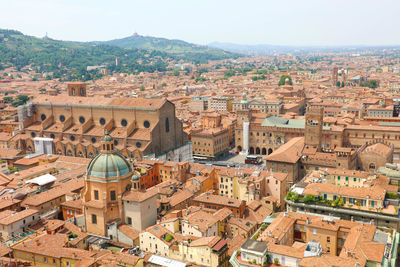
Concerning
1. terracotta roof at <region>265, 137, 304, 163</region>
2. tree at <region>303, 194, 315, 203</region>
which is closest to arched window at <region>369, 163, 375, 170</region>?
terracotta roof at <region>265, 137, 304, 163</region>

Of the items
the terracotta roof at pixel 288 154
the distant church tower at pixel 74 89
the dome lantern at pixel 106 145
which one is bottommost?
the terracotta roof at pixel 288 154

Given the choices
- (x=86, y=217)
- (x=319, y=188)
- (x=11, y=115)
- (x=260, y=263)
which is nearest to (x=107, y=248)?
(x=86, y=217)

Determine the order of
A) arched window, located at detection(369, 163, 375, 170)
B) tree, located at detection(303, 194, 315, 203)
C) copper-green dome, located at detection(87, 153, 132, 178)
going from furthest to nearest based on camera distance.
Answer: arched window, located at detection(369, 163, 375, 170) < copper-green dome, located at detection(87, 153, 132, 178) < tree, located at detection(303, 194, 315, 203)

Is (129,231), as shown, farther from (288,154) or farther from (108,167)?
(288,154)

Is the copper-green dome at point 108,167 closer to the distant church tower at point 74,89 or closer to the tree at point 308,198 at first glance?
the tree at point 308,198

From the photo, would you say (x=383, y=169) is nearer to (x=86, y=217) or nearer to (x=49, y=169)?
(x=86, y=217)

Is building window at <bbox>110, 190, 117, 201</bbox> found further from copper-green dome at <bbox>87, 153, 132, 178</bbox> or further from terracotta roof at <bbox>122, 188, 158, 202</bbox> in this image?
copper-green dome at <bbox>87, 153, 132, 178</bbox>

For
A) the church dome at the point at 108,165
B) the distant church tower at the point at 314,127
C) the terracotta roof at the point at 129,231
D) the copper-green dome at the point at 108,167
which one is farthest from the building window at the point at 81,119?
the distant church tower at the point at 314,127
